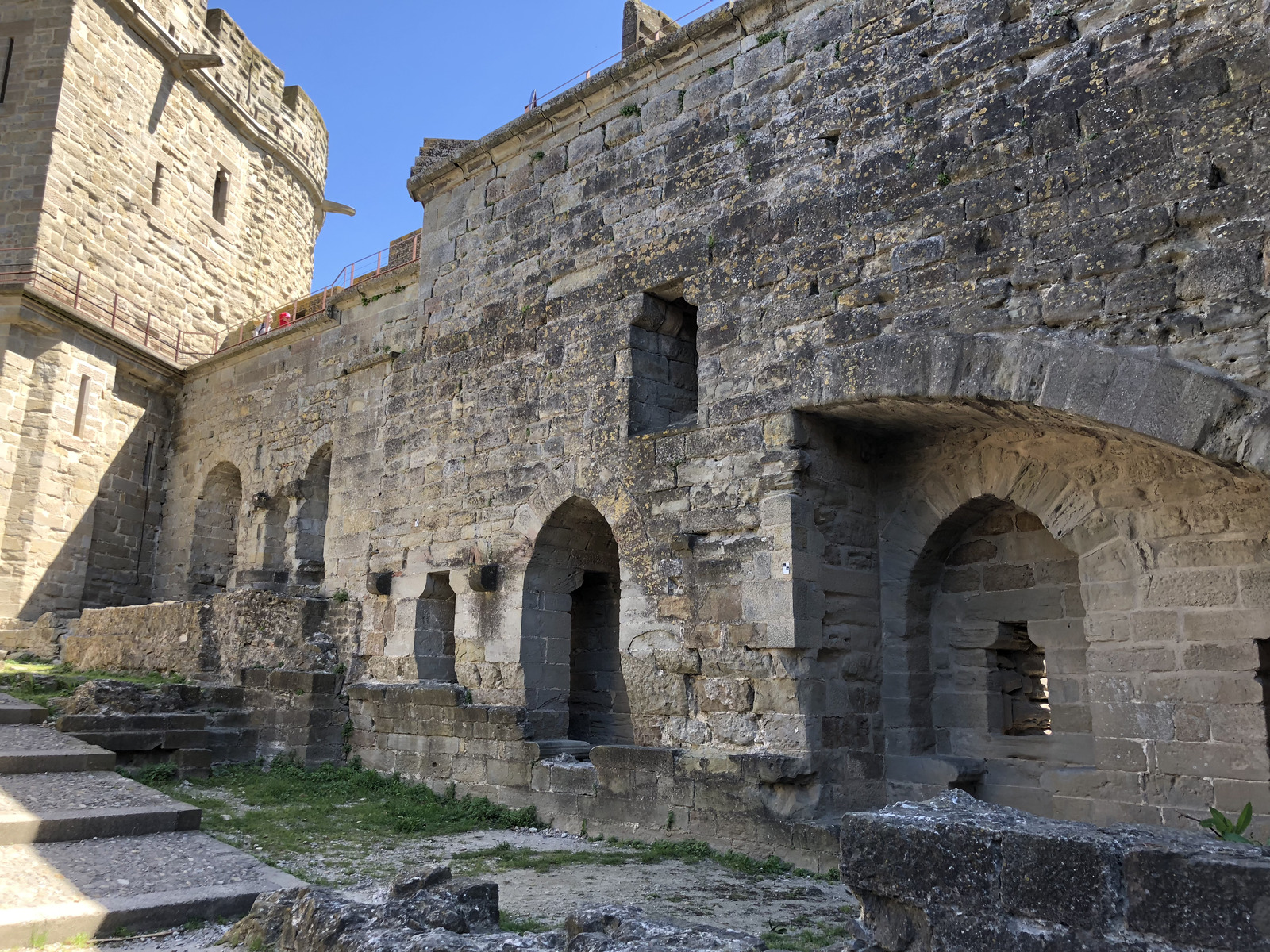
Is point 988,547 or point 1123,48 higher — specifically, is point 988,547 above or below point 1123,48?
below

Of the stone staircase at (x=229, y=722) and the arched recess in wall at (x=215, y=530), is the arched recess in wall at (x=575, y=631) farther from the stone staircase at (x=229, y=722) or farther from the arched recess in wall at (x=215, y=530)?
the arched recess in wall at (x=215, y=530)

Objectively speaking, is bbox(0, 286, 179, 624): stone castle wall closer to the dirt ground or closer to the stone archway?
the dirt ground

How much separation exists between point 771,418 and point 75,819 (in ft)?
15.5

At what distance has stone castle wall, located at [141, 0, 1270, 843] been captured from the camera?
4.89m

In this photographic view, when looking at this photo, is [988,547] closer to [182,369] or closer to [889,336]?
[889,336]

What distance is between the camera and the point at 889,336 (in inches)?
227

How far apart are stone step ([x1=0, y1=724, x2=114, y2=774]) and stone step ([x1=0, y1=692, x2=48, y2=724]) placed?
30 cm

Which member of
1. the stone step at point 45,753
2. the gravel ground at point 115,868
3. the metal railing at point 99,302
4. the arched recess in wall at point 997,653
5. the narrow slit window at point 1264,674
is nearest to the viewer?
the gravel ground at point 115,868

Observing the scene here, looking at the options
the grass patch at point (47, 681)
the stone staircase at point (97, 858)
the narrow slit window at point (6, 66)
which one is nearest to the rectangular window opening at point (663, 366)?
the stone staircase at point (97, 858)

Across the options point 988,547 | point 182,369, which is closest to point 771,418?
point 988,547

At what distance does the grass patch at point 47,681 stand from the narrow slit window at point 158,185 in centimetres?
871

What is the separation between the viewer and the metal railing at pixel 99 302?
Result: 13867 millimetres

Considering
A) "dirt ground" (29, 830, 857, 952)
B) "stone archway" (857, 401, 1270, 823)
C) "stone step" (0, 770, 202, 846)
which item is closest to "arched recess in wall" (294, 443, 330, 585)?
"stone step" (0, 770, 202, 846)

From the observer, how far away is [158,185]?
16.4 m
